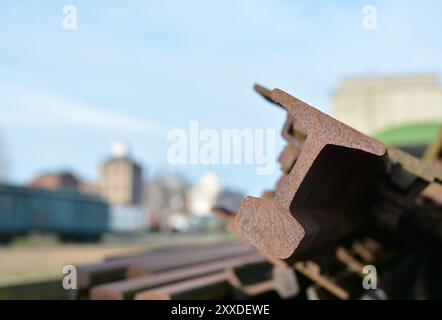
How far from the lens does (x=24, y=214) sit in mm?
21578

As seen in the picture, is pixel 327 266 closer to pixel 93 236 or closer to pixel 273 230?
pixel 273 230

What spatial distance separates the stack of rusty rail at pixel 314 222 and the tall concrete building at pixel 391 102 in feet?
133

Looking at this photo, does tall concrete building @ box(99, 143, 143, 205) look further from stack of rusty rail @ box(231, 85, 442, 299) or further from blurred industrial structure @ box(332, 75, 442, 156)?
stack of rusty rail @ box(231, 85, 442, 299)

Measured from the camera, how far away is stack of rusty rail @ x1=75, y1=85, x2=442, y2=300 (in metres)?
2.21

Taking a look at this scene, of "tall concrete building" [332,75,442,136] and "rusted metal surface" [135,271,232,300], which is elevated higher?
"tall concrete building" [332,75,442,136]

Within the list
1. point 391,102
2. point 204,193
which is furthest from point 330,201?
point 204,193

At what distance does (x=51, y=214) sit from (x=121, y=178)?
33.8 m

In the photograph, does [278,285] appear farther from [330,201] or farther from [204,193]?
[204,193]

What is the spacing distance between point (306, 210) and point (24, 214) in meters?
20.9

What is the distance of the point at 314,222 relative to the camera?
252 centimetres

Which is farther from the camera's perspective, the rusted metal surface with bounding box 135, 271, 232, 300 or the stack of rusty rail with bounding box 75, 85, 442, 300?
the rusted metal surface with bounding box 135, 271, 232, 300

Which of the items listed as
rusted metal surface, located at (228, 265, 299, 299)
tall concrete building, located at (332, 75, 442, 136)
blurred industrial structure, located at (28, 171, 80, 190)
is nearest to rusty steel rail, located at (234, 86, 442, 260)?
rusted metal surface, located at (228, 265, 299, 299)

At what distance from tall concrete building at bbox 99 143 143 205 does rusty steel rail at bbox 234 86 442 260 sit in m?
48.1
